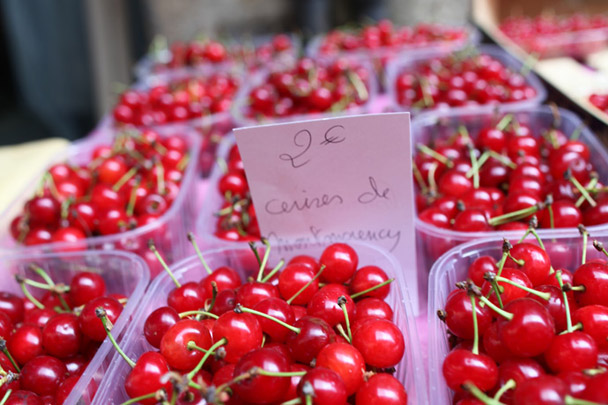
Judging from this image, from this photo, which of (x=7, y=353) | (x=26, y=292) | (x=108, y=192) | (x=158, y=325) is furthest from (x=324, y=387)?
(x=108, y=192)

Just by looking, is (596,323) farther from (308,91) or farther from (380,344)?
(308,91)

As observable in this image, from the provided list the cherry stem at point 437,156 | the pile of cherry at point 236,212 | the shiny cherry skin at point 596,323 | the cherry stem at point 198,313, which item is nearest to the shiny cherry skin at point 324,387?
the cherry stem at point 198,313

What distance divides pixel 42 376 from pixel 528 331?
0.66 m

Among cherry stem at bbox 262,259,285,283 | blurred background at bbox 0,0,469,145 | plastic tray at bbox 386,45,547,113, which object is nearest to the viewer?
cherry stem at bbox 262,259,285,283

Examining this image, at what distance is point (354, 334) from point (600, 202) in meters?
0.54

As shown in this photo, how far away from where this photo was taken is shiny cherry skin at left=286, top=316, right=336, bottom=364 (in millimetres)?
682

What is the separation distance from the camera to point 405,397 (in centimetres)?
63

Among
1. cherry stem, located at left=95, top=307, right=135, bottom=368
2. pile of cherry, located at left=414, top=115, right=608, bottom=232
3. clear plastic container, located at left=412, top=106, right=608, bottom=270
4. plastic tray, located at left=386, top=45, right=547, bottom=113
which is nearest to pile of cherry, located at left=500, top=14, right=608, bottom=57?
plastic tray, located at left=386, top=45, right=547, bottom=113

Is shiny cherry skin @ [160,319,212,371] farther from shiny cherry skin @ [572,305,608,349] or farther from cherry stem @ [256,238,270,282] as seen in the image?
shiny cherry skin @ [572,305,608,349]

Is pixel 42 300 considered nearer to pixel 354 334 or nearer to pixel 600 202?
pixel 354 334

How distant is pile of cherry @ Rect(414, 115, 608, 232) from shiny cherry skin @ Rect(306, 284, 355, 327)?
281mm

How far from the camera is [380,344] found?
68 cm

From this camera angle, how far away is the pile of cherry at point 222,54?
2297 millimetres

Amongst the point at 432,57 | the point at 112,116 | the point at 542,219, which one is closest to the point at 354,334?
the point at 542,219
